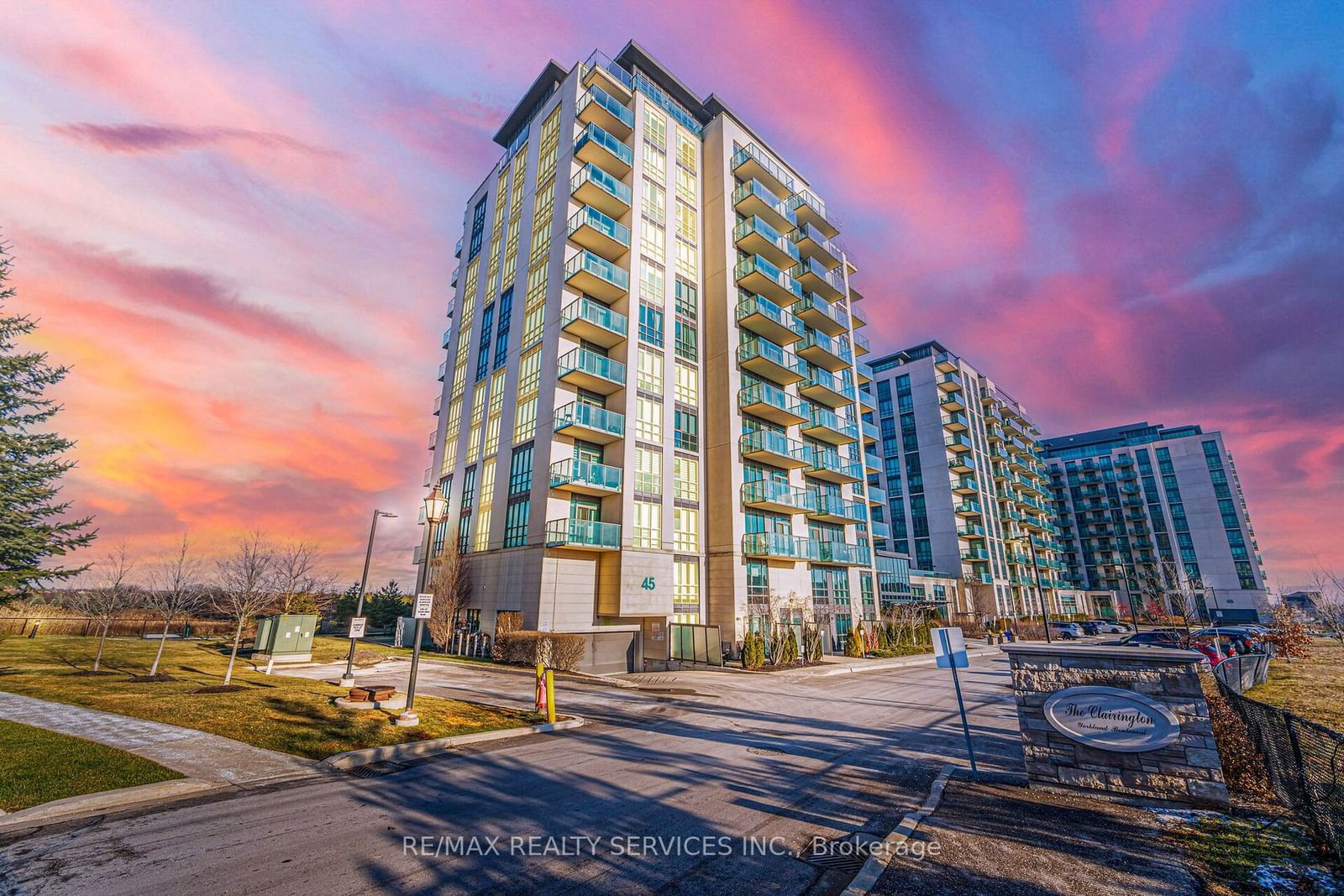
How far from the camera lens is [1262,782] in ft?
25.9

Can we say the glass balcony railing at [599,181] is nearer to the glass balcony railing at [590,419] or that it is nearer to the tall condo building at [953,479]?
the glass balcony railing at [590,419]

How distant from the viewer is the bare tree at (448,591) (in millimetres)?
31359

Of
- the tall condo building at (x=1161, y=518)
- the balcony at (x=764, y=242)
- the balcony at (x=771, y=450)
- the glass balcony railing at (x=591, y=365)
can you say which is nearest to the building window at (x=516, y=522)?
the glass balcony railing at (x=591, y=365)

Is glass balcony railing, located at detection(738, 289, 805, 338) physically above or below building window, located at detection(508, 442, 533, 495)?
above

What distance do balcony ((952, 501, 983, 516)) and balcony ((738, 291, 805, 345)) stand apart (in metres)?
39.1

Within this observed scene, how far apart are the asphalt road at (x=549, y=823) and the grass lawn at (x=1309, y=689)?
8400 millimetres

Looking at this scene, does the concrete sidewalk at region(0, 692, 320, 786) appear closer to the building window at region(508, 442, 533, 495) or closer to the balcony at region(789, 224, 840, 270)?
the building window at region(508, 442, 533, 495)

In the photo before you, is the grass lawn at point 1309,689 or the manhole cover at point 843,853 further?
the grass lawn at point 1309,689

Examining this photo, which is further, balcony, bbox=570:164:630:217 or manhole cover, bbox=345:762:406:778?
balcony, bbox=570:164:630:217

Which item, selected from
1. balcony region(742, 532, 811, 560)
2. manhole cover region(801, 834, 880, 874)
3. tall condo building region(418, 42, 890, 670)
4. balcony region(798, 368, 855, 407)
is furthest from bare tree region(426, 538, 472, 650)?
manhole cover region(801, 834, 880, 874)

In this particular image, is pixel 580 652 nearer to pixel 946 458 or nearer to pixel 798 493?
pixel 798 493

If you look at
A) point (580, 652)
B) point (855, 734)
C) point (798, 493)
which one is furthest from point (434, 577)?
point (855, 734)

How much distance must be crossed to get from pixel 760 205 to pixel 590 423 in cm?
2400

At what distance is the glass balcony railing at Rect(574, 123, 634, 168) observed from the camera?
108ft
